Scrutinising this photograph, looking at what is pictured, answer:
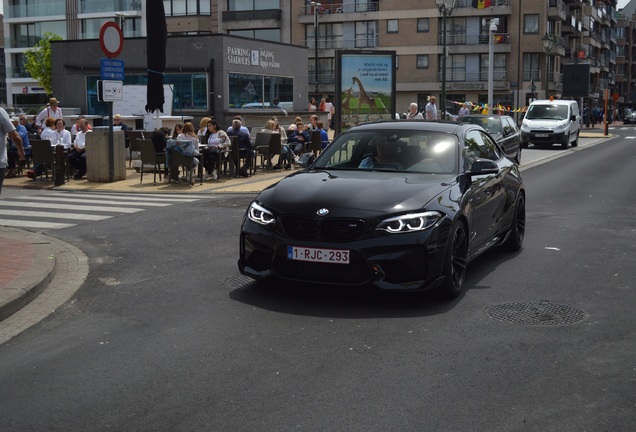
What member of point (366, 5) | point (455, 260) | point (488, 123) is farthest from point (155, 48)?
point (366, 5)

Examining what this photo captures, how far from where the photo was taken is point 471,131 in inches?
346

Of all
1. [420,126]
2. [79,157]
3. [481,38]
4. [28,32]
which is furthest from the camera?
[28,32]

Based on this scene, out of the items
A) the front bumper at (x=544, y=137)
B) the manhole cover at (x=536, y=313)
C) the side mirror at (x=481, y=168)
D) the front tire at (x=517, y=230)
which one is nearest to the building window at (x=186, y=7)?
the front bumper at (x=544, y=137)

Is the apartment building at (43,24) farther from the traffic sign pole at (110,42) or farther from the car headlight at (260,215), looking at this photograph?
the car headlight at (260,215)

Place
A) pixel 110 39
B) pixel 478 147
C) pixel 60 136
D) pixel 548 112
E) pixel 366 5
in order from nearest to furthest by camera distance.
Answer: pixel 478 147, pixel 110 39, pixel 60 136, pixel 548 112, pixel 366 5

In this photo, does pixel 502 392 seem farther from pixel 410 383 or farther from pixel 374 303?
pixel 374 303

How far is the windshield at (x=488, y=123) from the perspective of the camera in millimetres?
23603

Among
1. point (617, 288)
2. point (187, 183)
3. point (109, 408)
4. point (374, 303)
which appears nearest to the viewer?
point (109, 408)

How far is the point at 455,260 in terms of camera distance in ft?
23.6

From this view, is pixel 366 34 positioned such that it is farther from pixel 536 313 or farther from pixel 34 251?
pixel 536 313

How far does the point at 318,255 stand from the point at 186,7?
7088 centimetres

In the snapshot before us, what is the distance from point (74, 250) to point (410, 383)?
6.03m

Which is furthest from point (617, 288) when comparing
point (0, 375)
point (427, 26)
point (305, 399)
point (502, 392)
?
point (427, 26)

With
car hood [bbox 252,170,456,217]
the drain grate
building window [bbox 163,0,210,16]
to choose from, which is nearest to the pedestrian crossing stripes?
the drain grate
